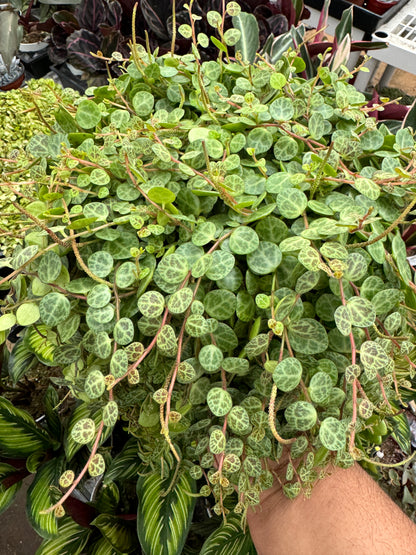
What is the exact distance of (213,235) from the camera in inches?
20.3

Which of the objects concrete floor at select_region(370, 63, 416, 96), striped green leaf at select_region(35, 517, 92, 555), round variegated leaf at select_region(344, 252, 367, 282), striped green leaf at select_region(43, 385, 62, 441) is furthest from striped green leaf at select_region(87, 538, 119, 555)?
concrete floor at select_region(370, 63, 416, 96)

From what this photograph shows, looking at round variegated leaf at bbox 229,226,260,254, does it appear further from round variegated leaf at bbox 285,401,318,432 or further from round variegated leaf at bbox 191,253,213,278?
round variegated leaf at bbox 285,401,318,432

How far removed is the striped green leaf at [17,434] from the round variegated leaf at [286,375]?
667 millimetres

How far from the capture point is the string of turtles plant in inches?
19.3

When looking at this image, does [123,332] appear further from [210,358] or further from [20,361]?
[20,361]

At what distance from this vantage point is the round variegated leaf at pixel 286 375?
469mm

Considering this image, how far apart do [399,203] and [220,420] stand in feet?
1.21

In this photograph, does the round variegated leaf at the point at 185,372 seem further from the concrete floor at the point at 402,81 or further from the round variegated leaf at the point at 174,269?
the concrete floor at the point at 402,81

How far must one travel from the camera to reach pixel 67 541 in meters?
1.00

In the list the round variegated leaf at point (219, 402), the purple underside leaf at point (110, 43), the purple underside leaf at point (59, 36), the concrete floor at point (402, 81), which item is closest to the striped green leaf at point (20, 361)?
the round variegated leaf at point (219, 402)

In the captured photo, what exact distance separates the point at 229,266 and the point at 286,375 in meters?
0.13

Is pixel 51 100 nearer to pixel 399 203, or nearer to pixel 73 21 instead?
pixel 399 203

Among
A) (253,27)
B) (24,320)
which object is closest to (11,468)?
(24,320)

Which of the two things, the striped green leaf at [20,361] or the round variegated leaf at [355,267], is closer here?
the round variegated leaf at [355,267]
